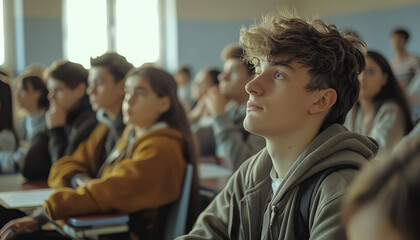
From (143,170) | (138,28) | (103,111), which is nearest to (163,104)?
(143,170)

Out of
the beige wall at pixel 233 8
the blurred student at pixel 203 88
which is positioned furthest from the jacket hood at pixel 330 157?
the beige wall at pixel 233 8

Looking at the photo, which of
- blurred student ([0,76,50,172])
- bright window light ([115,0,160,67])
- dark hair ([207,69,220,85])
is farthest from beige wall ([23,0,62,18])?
blurred student ([0,76,50,172])

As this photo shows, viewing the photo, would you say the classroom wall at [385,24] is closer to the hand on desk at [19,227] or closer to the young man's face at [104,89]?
the young man's face at [104,89]

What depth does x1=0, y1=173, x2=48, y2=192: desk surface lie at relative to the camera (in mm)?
2260

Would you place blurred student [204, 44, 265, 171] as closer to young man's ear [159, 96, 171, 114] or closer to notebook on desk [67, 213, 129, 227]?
young man's ear [159, 96, 171, 114]

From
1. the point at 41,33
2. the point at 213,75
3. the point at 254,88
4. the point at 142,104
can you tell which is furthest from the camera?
the point at 41,33

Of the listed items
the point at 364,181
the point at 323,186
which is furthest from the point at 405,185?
the point at 323,186

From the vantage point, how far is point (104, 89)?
276cm

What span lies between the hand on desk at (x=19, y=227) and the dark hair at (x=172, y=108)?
70cm

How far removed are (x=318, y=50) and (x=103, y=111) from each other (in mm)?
1787

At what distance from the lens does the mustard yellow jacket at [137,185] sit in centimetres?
191

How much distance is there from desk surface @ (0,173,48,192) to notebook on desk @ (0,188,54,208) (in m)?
0.10

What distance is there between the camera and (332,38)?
1.26 m

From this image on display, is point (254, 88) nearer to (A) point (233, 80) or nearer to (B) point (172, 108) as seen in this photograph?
(B) point (172, 108)
